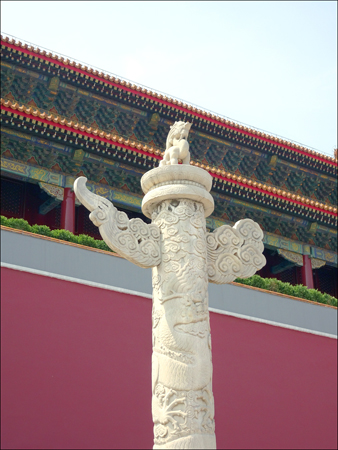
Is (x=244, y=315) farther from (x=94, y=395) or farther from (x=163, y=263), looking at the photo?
(x=163, y=263)

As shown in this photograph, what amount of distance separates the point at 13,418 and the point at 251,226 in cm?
464

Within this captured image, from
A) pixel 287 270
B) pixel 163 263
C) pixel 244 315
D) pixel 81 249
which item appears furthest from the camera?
pixel 287 270

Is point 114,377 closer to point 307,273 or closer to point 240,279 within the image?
point 240,279

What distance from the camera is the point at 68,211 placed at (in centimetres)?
1118

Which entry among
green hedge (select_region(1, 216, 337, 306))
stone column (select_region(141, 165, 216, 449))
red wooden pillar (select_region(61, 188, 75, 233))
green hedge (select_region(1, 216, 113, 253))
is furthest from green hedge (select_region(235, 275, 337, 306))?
stone column (select_region(141, 165, 216, 449))

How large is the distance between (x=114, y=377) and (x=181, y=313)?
4.95 m

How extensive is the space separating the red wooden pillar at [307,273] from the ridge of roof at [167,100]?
9.97ft

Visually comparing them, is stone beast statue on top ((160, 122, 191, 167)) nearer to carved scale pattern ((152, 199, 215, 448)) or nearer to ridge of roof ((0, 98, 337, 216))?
carved scale pattern ((152, 199, 215, 448))

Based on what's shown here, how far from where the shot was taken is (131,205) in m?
12.0

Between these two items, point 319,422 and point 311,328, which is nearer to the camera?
point 319,422

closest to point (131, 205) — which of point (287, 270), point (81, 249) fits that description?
point (81, 249)

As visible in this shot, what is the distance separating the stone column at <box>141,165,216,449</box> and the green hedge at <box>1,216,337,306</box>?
5242 mm

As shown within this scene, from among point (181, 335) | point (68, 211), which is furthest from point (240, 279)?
point (181, 335)

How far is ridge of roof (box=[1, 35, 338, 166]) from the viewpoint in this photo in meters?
12.8
